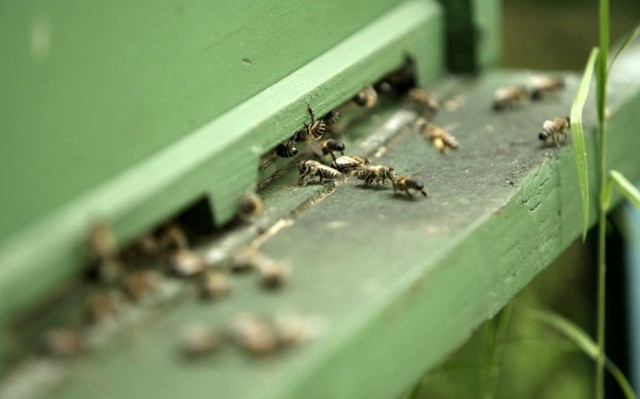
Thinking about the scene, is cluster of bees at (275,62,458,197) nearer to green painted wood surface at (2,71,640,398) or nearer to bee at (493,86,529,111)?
green painted wood surface at (2,71,640,398)

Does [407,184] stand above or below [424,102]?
below

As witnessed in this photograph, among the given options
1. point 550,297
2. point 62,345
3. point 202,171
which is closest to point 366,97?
point 202,171

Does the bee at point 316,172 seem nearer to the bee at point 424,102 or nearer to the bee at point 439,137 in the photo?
the bee at point 439,137

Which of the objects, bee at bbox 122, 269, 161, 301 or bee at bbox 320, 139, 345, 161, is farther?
bee at bbox 320, 139, 345, 161

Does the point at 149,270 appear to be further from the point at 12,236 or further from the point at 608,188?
the point at 608,188

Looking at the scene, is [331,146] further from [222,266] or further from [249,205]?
[222,266]

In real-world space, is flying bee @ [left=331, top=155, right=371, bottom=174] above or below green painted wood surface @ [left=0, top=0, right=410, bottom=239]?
below

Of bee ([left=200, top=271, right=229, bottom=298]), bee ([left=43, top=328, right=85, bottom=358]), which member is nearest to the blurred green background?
bee ([left=200, top=271, right=229, bottom=298])
